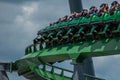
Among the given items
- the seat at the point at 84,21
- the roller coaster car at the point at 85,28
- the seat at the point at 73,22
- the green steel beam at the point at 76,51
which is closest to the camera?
the green steel beam at the point at 76,51

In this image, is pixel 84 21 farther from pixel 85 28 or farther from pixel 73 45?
pixel 73 45

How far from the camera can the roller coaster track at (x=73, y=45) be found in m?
14.5

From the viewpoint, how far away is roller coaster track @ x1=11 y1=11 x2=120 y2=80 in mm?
14469

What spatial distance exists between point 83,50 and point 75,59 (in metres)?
0.59

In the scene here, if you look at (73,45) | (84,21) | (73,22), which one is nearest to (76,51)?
(73,45)

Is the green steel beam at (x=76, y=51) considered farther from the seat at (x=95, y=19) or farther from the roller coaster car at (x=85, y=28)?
the seat at (x=95, y=19)

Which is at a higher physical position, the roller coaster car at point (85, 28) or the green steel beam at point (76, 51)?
the roller coaster car at point (85, 28)

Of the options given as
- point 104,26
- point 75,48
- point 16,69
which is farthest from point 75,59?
point 16,69

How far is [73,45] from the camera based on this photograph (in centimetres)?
1592

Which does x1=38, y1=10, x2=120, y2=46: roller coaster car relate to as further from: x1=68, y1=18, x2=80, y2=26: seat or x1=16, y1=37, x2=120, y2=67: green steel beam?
x1=16, y1=37, x2=120, y2=67: green steel beam

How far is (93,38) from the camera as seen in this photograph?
15109mm

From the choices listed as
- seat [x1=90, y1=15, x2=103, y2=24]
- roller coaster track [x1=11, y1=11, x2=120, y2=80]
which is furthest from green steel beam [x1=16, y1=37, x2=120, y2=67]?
seat [x1=90, y1=15, x2=103, y2=24]

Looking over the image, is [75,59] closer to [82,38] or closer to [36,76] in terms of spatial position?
[82,38]

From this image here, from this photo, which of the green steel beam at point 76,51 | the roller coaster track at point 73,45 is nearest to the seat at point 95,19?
the roller coaster track at point 73,45
